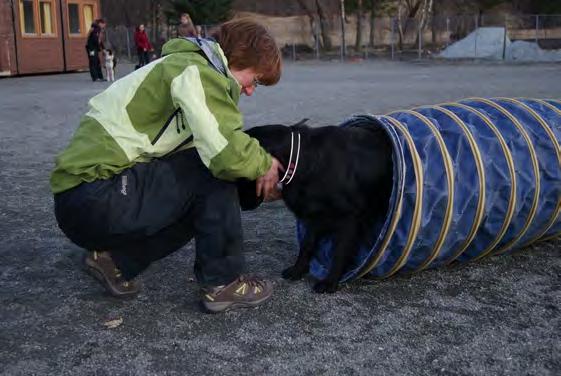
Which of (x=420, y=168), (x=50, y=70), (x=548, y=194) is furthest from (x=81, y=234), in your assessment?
(x=50, y=70)

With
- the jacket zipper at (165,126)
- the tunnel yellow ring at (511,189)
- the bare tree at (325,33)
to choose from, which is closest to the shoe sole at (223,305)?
the jacket zipper at (165,126)

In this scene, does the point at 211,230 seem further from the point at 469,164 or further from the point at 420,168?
the point at 469,164

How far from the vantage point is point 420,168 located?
10.2 ft

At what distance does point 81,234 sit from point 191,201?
47 cm

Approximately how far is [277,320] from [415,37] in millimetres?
29812

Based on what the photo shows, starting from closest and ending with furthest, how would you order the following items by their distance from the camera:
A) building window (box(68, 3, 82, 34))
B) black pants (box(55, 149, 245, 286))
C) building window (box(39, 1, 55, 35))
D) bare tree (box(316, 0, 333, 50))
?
black pants (box(55, 149, 245, 286)) → building window (box(39, 1, 55, 35)) → building window (box(68, 3, 82, 34)) → bare tree (box(316, 0, 333, 50))

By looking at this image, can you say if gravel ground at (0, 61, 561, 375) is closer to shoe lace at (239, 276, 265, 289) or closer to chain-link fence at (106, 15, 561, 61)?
shoe lace at (239, 276, 265, 289)

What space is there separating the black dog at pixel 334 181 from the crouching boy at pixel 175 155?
6.4 inches

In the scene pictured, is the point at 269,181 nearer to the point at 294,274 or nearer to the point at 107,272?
the point at 294,274

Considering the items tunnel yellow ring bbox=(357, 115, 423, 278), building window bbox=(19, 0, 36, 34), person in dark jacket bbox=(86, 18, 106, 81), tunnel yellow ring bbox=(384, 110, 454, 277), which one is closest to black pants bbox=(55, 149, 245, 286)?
tunnel yellow ring bbox=(357, 115, 423, 278)

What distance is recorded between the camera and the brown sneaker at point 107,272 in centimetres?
310

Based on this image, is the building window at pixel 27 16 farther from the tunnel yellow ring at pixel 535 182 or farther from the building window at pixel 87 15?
the tunnel yellow ring at pixel 535 182

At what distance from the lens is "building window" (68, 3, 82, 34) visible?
21344 mm

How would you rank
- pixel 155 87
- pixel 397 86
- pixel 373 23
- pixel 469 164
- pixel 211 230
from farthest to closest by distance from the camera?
pixel 373 23 < pixel 397 86 < pixel 469 164 < pixel 211 230 < pixel 155 87
